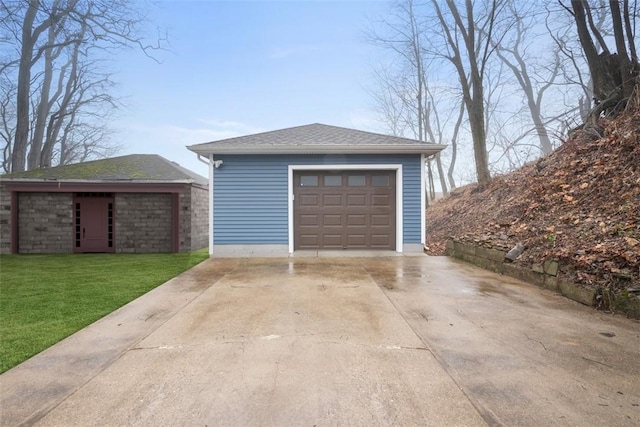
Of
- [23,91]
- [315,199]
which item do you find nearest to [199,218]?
[315,199]

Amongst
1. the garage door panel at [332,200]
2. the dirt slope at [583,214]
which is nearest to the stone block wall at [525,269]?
the dirt slope at [583,214]

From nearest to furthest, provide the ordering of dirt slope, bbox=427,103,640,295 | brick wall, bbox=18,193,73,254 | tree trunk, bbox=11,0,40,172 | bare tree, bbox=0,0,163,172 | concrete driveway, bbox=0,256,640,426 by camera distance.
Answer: concrete driveway, bbox=0,256,640,426, dirt slope, bbox=427,103,640,295, brick wall, bbox=18,193,73,254, bare tree, bbox=0,0,163,172, tree trunk, bbox=11,0,40,172

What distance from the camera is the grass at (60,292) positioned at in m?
3.00

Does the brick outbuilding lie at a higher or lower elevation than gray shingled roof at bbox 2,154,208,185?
lower

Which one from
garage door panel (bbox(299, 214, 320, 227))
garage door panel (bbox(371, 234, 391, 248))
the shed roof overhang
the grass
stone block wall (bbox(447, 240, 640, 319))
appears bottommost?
the grass

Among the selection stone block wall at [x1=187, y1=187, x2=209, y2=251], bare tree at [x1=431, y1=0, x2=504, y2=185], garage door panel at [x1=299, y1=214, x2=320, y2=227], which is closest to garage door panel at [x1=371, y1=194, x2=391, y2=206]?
garage door panel at [x1=299, y1=214, x2=320, y2=227]

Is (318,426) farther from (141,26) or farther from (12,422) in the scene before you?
(141,26)

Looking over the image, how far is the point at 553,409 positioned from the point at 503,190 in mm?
9753

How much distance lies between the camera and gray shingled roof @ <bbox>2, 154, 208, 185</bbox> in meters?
9.54

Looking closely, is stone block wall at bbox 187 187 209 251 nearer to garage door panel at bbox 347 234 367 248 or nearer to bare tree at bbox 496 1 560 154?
garage door panel at bbox 347 234 367 248

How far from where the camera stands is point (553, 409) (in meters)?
1.90

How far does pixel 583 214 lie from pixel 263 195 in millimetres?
6679

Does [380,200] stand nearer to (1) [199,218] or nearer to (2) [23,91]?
(1) [199,218]

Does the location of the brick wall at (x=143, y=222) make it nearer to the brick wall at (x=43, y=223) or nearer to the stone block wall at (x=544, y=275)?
the brick wall at (x=43, y=223)
